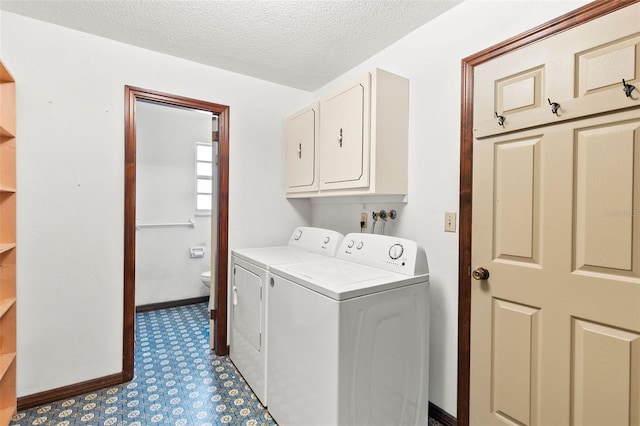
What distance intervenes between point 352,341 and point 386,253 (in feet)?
1.92

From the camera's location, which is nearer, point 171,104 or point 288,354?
point 288,354

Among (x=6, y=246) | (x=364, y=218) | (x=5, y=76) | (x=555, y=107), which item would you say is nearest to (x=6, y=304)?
(x=6, y=246)

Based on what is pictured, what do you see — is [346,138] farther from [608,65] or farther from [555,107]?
[608,65]

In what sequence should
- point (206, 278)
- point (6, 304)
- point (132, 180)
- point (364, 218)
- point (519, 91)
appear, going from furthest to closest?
point (206, 278) → point (364, 218) → point (132, 180) → point (6, 304) → point (519, 91)

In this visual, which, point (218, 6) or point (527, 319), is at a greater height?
point (218, 6)

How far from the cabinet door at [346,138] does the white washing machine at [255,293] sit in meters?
0.46

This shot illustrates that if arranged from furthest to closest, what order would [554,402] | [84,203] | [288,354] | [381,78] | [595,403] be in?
[84,203] < [381,78] < [288,354] < [554,402] < [595,403]

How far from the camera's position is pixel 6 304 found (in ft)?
5.57

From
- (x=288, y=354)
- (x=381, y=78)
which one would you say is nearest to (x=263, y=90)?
(x=381, y=78)

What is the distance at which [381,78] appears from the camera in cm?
183

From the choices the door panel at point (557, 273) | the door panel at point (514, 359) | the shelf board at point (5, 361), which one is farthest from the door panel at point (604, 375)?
the shelf board at point (5, 361)

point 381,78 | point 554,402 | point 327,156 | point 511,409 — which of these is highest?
point 381,78

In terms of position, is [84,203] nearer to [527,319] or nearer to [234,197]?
[234,197]

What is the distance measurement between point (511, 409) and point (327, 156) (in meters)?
1.76
